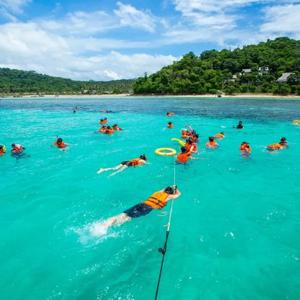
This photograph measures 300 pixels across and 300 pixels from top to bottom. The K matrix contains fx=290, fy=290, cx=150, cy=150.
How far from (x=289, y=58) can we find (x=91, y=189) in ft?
280

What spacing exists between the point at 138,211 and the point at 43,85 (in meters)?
152

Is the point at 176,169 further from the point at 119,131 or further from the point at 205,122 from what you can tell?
the point at 205,122

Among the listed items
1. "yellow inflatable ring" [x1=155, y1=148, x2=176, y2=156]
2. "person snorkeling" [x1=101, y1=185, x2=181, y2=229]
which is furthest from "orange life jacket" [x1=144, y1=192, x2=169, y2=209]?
"yellow inflatable ring" [x1=155, y1=148, x2=176, y2=156]

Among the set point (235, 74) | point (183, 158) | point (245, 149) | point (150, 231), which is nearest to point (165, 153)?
point (183, 158)

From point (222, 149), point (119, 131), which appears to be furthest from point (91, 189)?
point (119, 131)

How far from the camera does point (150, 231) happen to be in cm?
812

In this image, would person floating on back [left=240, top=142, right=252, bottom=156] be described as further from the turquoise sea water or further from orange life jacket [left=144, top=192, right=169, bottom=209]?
orange life jacket [left=144, top=192, right=169, bottom=209]

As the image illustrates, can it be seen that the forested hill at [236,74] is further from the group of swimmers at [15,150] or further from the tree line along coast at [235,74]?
the group of swimmers at [15,150]

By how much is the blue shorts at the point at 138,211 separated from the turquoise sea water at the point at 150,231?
8.1 inches

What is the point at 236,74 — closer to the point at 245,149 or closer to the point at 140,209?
the point at 245,149

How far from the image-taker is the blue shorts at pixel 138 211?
28.0 ft

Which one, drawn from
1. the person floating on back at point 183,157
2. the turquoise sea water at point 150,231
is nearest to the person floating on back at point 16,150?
the turquoise sea water at point 150,231

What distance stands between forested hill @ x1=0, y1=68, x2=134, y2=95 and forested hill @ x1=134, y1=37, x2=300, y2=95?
2617 centimetres

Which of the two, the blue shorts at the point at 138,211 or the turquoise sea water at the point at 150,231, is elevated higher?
the blue shorts at the point at 138,211
